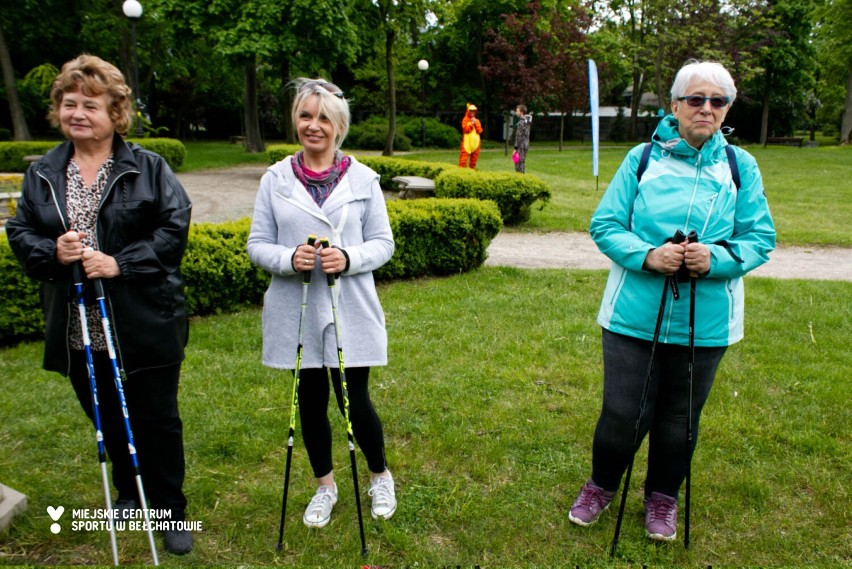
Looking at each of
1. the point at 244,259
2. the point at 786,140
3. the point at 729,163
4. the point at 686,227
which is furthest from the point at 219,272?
the point at 786,140

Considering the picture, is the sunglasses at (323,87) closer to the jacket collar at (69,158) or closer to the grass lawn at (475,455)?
the jacket collar at (69,158)

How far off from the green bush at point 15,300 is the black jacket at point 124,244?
3.01m

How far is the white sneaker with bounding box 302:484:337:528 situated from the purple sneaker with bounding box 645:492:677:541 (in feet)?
4.86

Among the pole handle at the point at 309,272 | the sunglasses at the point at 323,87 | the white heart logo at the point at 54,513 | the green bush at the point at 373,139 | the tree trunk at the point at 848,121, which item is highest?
the tree trunk at the point at 848,121

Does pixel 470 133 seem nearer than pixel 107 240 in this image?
No

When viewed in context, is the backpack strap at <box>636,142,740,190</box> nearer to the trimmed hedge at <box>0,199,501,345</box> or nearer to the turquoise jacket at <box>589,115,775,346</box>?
the turquoise jacket at <box>589,115,775,346</box>

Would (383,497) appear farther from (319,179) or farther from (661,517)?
(319,179)

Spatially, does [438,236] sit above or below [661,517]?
above

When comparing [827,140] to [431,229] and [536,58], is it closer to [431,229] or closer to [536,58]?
[536,58]

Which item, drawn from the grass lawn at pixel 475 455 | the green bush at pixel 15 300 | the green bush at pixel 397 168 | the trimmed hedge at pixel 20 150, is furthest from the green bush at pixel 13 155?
the grass lawn at pixel 475 455

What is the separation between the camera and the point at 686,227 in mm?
2602

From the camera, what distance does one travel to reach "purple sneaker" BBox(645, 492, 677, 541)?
2.92 metres

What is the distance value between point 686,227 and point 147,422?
2404 mm

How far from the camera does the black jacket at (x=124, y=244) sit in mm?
2531
